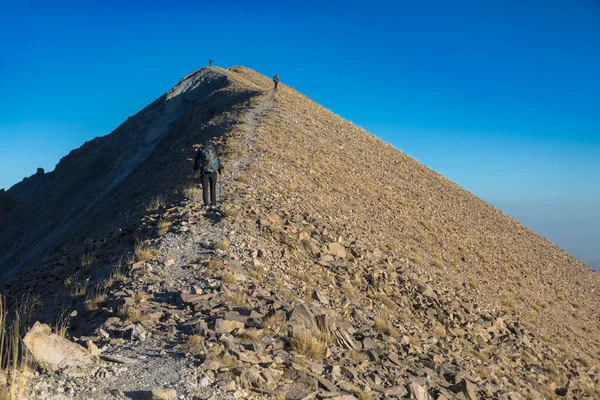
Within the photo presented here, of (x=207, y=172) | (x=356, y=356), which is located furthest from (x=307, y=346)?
(x=207, y=172)

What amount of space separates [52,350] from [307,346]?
348 cm

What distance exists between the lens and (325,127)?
29250 millimetres

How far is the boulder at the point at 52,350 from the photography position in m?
5.42

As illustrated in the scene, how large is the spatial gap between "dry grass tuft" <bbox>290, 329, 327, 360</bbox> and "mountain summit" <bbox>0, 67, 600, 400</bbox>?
0.03m

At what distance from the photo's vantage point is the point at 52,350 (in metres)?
5.55

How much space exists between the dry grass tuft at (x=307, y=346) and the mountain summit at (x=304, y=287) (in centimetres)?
3

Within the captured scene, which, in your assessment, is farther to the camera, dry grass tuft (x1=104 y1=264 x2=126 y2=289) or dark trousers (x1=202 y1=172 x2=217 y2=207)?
dark trousers (x1=202 y1=172 x2=217 y2=207)

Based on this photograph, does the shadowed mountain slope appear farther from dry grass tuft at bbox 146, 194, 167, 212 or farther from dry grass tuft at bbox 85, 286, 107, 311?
dry grass tuft at bbox 85, 286, 107, 311

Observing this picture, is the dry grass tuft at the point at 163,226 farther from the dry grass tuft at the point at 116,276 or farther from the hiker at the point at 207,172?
the dry grass tuft at the point at 116,276

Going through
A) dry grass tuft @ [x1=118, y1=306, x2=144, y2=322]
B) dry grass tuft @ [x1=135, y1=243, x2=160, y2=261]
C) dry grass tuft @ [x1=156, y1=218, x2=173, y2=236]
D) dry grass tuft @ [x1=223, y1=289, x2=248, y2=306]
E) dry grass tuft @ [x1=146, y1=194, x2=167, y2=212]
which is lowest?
A: dry grass tuft @ [x1=118, y1=306, x2=144, y2=322]

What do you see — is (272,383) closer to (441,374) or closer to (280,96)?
(441,374)

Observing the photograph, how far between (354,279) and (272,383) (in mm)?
6232

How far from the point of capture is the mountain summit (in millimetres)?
6445

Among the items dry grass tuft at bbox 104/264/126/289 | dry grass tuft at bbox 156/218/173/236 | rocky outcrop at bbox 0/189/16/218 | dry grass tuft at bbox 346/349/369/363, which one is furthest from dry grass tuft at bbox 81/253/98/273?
rocky outcrop at bbox 0/189/16/218
